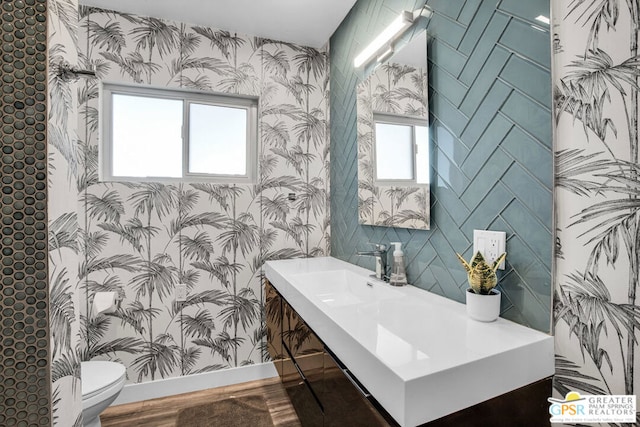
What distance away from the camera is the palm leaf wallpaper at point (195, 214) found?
78.0 inches

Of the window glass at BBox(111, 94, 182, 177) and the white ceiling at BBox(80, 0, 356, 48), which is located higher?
the white ceiling at BBox(80, 0, 356, 48)

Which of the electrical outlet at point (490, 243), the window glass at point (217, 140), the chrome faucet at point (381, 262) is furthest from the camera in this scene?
the window glass at point (217, 140)

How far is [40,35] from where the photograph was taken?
0.72 meters

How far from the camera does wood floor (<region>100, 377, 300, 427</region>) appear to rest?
184 cm

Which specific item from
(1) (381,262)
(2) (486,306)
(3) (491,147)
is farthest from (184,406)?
(3) (491,147)

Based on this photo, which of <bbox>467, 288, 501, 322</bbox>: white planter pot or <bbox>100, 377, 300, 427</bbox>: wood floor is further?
<bbox>100, 377, 300, 427</bbox>: wood floor

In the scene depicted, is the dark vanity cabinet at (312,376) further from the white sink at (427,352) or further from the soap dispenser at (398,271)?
the soap dispenser at (398,271)

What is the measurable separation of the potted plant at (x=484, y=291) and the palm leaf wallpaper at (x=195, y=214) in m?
1.56

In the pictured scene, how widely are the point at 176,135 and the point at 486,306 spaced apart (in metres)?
2.22

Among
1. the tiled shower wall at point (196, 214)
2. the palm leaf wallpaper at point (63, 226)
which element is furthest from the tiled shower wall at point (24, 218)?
the tiled shower wall at point (196, 214)

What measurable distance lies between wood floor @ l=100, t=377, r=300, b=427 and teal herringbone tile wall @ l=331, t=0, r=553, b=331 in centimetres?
122

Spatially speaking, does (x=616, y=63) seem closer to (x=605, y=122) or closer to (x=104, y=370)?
(x=605, y=122)

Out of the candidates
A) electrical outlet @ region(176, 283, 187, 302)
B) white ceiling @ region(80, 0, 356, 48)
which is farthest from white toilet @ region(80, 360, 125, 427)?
white ceiling @ region(80, 0, 356, 48)

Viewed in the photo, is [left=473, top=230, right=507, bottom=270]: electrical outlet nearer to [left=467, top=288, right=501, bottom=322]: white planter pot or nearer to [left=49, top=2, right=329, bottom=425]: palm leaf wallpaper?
[left=467, top=288, right=501, bottom=322]: white planter pot
